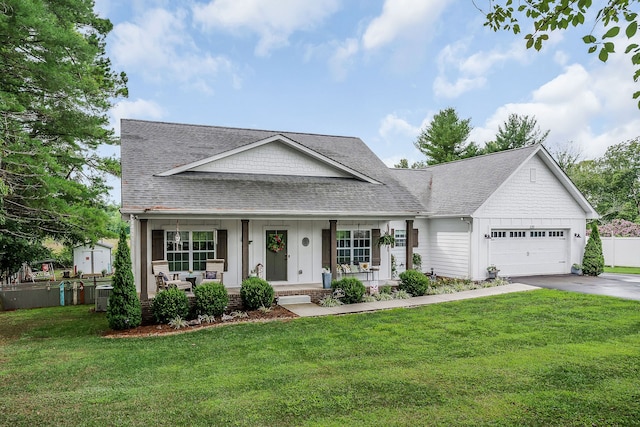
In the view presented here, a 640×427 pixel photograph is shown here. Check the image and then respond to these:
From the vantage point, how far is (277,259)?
1378 cm

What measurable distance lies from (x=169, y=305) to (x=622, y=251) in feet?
77.1

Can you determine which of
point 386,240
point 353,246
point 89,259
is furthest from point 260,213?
point 89,259

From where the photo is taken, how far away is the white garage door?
17391 millimetres

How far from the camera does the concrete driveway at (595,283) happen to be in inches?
540

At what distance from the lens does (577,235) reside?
18734mm

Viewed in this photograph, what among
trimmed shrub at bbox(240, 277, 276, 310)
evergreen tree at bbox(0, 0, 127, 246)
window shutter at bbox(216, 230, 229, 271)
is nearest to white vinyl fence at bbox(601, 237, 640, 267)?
trimmed shrub at bbox(240, 277, 276, 310)

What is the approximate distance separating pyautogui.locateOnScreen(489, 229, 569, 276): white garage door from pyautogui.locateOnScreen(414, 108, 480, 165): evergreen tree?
22.3 m

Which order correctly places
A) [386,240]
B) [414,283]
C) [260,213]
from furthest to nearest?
1. [386,240]
2. [414,283]
3. [260,213]

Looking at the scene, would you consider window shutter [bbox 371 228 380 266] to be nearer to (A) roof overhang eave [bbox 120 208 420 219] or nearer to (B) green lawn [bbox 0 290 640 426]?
(A) roof overhang eave [bbox 120 208 420 219]

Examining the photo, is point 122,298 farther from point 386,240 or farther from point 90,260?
point 90,260

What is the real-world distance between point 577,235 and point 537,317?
10.6 meters

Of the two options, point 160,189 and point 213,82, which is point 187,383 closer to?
point 160,189

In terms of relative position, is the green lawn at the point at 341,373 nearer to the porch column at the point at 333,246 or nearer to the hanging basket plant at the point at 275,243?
the porch column at the point at 333,246

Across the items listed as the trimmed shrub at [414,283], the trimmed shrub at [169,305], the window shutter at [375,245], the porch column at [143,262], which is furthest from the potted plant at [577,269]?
the porch column at [143,262]
